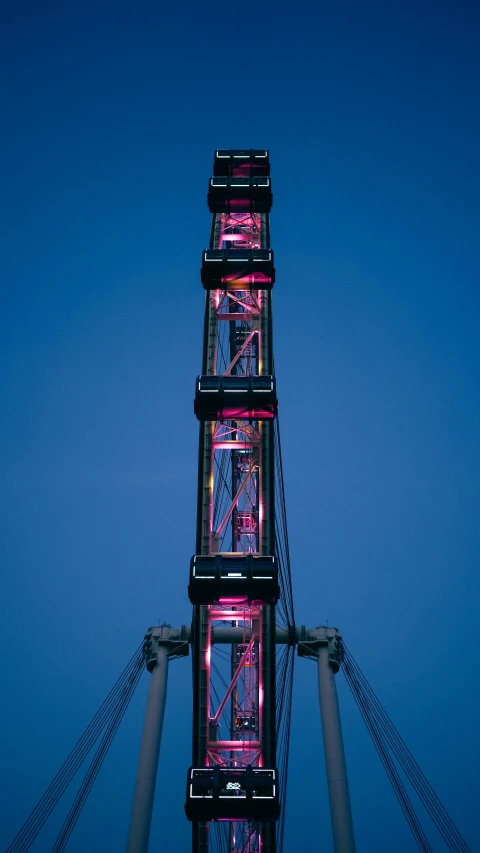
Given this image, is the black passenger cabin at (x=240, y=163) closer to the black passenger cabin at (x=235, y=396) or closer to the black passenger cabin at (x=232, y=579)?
the black passenger cabin at (x=235, y=396)

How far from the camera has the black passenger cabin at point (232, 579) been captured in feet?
88.0

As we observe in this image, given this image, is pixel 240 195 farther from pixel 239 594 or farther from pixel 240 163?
pixel 239 594

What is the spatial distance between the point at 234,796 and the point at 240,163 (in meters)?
29.3

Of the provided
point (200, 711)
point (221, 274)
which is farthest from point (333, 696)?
point (221, 274)

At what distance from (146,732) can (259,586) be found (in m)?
10.8

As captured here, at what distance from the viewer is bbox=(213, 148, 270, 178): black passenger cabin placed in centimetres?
4166

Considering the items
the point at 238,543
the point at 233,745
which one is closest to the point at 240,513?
the point at 238,543

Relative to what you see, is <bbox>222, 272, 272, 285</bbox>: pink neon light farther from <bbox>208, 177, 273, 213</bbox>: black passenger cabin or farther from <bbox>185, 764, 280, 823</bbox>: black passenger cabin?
<bbox>185, 764, 280, 823</bbox>: black passenger cabin

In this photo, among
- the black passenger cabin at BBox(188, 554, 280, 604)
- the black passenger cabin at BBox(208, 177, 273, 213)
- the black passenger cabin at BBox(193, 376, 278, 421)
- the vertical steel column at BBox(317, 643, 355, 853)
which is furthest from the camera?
the black passenger cabin at BBox(208, 177, 273, 213)

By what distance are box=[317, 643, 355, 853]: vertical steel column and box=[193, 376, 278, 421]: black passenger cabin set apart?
12.9m

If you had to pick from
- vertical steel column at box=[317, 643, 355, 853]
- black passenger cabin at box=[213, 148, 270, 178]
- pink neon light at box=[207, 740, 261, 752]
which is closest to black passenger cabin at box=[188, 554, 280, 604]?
pink neon light at box=[207, 740, 261, 752]

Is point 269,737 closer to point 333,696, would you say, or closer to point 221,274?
point 333,696

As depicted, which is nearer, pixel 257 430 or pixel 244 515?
pixel 257 430

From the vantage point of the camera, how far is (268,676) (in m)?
27.3
